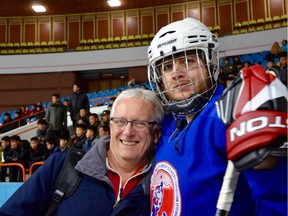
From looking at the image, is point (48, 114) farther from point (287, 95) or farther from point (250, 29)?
point (250, 29)

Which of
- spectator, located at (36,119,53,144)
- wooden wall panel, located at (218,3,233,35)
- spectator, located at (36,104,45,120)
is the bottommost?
spectator, located at (36,119,53,144)

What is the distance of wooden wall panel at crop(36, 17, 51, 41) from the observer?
17.1 m

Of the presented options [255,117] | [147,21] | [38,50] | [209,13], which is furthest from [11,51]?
[255,117]

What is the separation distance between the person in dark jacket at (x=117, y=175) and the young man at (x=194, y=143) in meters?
0.18

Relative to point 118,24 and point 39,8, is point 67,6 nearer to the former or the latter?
point 39,8

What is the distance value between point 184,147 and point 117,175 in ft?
1.90

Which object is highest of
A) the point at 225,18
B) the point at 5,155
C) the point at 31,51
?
the point at 225,18

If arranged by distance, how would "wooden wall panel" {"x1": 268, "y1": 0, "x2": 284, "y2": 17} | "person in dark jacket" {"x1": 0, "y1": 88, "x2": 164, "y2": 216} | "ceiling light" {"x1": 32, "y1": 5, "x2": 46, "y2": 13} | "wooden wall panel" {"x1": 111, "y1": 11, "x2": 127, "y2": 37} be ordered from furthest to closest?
1. "wooden wall panel" {"x1": 111, "y1": 11, "x2": 127, "y2": 37}
2. "ceiling light" {"x1": 32, "y1": 5, "x2": 46, "y2": 13}
3. "wooden wall panel" {"x1": 268, "y1": 0, "x2": 284, "y2": 17}
4. "person in dark jacket" {"x1": 0, "y1": 88, "x2": 164, "y2": 216}

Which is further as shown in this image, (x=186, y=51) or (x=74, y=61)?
(x=74, y=61)

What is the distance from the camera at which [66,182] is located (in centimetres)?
161

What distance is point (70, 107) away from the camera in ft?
26.8

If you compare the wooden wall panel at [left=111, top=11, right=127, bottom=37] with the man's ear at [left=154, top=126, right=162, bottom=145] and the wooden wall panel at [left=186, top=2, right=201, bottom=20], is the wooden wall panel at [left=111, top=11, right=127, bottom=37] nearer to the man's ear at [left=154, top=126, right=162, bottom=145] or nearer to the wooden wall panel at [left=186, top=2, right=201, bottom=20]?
the wooden wall panel at [left=186, top=2, right=201, bottom=20]

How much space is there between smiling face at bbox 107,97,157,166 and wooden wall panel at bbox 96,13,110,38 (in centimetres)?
1582

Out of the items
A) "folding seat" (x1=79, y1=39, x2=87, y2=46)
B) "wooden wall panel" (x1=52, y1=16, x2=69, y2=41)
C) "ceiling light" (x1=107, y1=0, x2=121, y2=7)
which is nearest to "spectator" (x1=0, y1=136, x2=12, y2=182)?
"ceiling light" (x1=107, y1=0, x2=121, y2=7)
